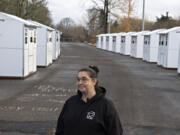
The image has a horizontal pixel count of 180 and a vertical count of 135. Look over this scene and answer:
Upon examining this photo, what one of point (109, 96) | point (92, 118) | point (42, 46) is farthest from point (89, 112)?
point (42, 46)

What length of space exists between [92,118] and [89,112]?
0.07 m

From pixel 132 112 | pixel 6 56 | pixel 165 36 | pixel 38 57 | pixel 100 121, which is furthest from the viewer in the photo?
→ pixel 165 36

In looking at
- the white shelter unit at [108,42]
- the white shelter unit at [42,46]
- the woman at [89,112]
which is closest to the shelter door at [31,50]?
the white shelter unit at [42,46]

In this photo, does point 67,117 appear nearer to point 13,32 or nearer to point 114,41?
point 13,32

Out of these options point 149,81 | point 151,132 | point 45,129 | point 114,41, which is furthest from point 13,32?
point 114,41

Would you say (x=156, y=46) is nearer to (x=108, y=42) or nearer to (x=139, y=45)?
(x=139, y=45)

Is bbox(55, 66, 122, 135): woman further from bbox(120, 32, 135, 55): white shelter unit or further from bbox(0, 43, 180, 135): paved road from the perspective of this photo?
bbox(120, 32, 135, 55): white shelter unit

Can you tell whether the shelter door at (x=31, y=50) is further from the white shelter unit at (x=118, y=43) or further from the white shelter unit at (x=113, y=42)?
the white shelter unit at (x=113, y=42)

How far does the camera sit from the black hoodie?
3.20 m

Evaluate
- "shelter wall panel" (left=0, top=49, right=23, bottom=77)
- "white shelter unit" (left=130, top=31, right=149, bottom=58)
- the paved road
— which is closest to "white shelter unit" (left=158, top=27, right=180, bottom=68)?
the paved road

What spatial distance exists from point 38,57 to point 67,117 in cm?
1700

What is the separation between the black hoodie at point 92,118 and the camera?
320 centimetres

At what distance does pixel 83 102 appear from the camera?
10.9 feet

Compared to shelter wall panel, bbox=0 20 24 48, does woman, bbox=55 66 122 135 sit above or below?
below
